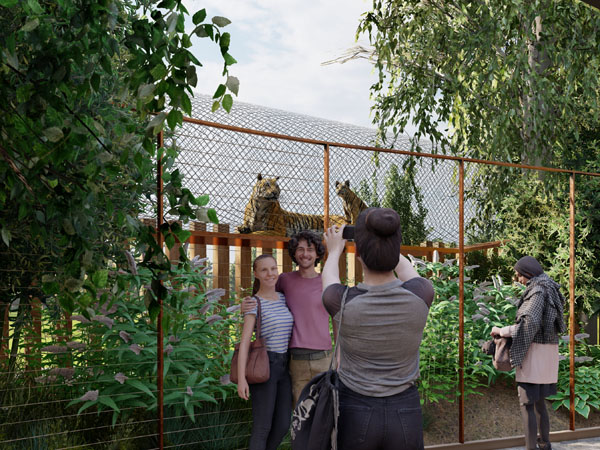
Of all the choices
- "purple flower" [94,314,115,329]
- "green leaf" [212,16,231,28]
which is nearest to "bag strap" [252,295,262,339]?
"purple flower" [94,314,115,329]

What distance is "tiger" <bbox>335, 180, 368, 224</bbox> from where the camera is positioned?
5.93 meters

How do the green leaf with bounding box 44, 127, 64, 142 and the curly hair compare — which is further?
the curly hair

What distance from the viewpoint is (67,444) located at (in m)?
3.96

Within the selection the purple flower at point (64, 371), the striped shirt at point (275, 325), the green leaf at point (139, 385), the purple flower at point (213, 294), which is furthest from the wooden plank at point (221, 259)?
the purple flower at point (64, 371)

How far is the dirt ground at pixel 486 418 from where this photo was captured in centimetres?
605

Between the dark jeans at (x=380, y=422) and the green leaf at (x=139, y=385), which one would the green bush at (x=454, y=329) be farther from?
the dark jeans at (x=380, y=422)

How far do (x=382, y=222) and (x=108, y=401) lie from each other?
2488 mm

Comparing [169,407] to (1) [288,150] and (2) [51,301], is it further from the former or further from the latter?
(1) [288,150]

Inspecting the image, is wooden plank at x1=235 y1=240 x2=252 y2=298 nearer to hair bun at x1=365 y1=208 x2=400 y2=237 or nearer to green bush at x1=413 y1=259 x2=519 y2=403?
green bush at x1=413 y1=259 x2=519 y2=403

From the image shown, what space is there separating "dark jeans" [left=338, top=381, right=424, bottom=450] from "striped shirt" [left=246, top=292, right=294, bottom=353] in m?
1.24

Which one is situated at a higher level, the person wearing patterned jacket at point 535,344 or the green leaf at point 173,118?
the green leaf at point 173,118

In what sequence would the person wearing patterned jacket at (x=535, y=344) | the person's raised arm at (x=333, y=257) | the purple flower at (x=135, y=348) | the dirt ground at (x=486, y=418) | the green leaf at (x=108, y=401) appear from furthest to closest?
the dirt ground at (x=486, y=418) → the person wearing patterned jacket at (x=535, y=344) → the purple flower at (x=135, y=348) → the green leaf at (x=108, y=401) → the person's raised arm at (x=333, y=257)

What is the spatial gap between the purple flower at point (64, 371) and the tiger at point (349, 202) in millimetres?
2767

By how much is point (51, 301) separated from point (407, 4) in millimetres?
8215
